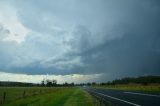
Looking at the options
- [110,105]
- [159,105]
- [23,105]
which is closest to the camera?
[159,105]

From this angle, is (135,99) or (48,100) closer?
(135,99)

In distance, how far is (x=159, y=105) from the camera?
22906mm

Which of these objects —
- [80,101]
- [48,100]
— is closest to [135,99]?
[80,101]

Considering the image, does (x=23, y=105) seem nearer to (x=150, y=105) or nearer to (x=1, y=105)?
(x=1, y=105)

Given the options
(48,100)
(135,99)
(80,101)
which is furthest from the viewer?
(48,100)

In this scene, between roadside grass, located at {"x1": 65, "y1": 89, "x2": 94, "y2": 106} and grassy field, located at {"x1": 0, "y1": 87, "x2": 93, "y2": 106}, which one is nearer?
roadside grass, located at {"x1": 65, "y1": 89, "x2": 94, "y2": 106}

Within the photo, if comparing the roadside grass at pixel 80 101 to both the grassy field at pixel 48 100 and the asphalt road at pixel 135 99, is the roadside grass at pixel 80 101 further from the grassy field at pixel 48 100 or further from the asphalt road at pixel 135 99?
the asphalt road at pixel 135 99

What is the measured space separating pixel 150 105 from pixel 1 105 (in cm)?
1789

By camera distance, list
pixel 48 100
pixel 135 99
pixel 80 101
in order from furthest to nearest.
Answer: pixel 48 100, pixel 80 101, pixel 135 99

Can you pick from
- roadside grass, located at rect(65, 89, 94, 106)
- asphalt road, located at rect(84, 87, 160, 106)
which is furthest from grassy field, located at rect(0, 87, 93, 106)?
asphalt road, located at rect(84, 87, 160, 106)

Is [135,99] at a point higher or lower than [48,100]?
lower

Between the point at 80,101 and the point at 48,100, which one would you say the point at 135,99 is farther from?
the point at 48,100

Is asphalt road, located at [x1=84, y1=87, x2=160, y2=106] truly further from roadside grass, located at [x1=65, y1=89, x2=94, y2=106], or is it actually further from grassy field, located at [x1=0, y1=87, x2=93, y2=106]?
grassy field, located at [x1=0, y1=87, x2=93, y2=106]

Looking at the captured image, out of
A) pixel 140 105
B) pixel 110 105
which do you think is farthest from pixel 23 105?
pixel 140 105
